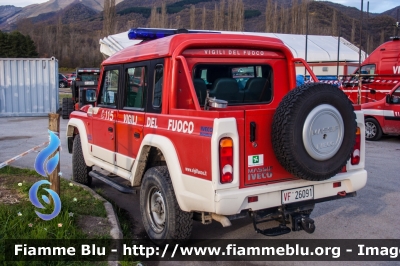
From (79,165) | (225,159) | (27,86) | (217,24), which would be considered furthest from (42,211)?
(217,24)

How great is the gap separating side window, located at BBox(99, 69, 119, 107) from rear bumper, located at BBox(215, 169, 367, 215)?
9.02 feet

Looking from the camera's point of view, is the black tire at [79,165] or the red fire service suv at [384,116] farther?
the red fire service suv at [384,116]

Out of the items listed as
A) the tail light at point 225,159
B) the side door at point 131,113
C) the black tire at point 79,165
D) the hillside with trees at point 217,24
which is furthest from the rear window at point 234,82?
the hillside with trees at point 217,24

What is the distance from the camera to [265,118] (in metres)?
4.34

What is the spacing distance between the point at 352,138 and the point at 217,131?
1435mm

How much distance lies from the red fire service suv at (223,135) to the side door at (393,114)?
7.43 meters

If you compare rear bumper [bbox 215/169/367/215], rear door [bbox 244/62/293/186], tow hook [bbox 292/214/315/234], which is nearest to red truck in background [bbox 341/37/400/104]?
rear bumper [bbox 215/169/367/215]

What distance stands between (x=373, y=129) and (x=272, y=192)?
9484 millimetres

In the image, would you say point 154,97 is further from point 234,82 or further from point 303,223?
point 303,223

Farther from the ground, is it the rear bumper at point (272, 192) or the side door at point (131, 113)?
the side door at point (131, 113)

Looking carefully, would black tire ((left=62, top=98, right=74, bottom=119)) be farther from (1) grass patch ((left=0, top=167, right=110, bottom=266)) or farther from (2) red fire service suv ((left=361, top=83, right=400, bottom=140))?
(1) grass patch ((left=0, top=167, right=110, bottom=266))

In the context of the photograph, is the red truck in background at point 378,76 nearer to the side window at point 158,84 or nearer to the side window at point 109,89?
the side window at point 109,89

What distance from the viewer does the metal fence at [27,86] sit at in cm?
1964

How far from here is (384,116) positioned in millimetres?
12461
